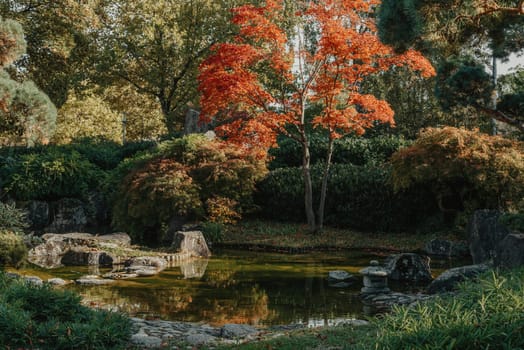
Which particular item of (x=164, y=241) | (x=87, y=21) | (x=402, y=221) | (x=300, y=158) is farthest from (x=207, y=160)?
(x=87, y=21)

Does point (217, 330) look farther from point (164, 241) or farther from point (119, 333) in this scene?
point (164, 241)

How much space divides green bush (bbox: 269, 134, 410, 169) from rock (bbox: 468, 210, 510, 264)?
620cm

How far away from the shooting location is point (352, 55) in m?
12.2

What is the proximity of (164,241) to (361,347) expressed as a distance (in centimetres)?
1067

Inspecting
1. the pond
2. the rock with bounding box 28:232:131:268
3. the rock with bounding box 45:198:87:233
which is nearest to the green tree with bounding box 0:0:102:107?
the rock with bounding box 45:198:87:233

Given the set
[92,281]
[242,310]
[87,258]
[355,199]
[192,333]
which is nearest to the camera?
[192,333]

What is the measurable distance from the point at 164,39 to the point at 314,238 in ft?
39.8

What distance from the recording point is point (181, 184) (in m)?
13.8

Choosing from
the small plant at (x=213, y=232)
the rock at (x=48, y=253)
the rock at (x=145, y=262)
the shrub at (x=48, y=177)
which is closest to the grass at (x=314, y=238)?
the small plant at (x=213, y=232)

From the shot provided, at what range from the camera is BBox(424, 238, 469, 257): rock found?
11719mm

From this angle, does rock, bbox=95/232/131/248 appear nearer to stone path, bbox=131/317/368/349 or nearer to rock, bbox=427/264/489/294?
stone path, bbox=131/317/368/349

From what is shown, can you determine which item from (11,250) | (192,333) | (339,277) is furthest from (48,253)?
(192,333)

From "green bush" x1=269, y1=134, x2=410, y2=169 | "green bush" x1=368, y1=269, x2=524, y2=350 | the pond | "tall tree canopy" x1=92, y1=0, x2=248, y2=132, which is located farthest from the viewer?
"tall tree canopy" x1=92, y1=0, x2=248, y2=132

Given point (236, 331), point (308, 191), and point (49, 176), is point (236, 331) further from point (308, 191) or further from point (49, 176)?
point (49, 176)
